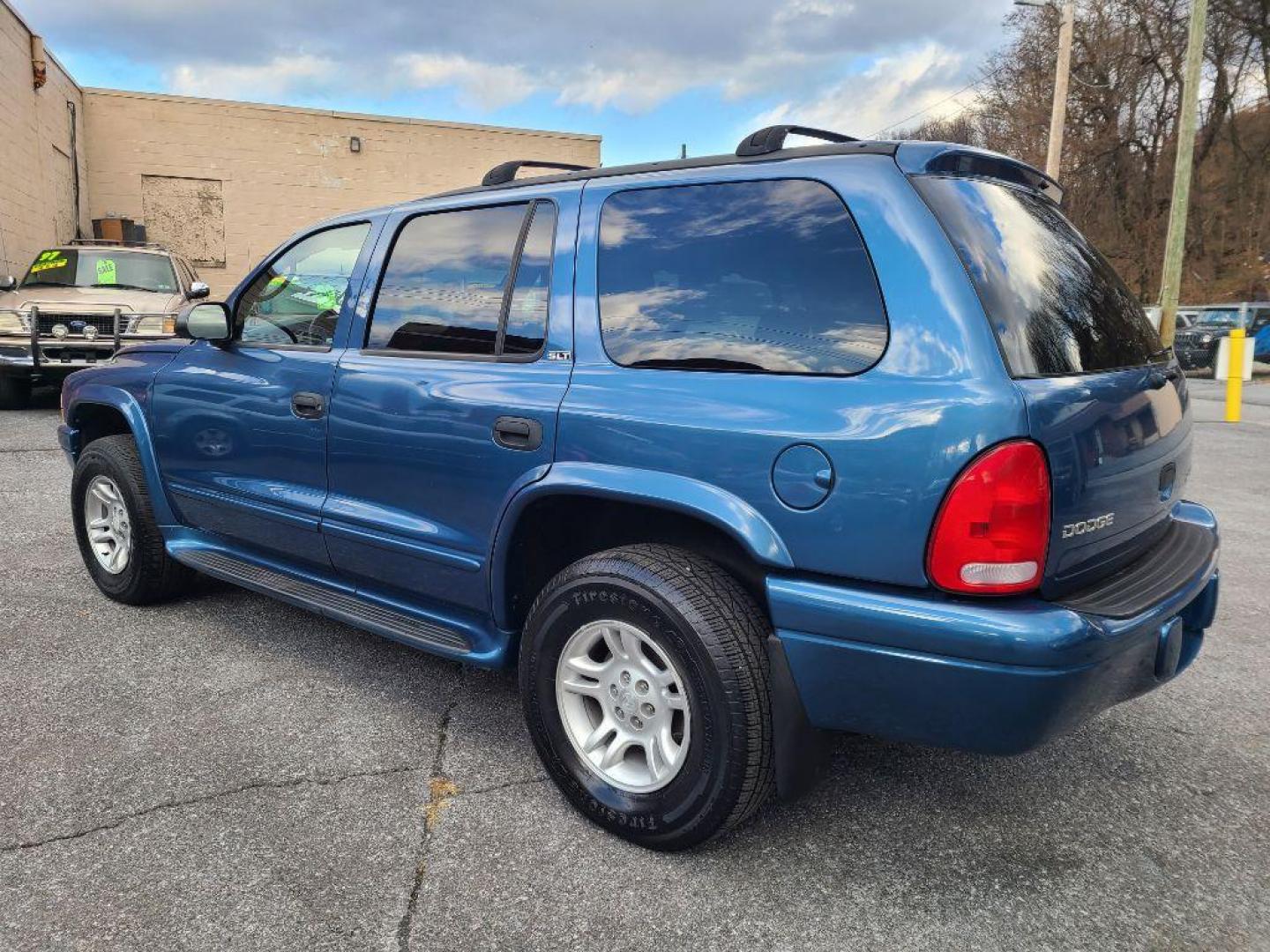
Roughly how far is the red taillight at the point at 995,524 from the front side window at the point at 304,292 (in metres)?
2.23

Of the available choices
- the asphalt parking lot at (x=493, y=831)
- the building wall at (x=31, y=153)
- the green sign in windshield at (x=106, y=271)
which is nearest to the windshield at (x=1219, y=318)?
the asphalt parking lot at (x=493, y=831)

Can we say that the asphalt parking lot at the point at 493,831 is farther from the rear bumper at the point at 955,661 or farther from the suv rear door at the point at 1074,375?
the suv rear door at the point at 1074,375

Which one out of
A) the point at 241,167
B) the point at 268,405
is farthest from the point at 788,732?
the point at 241,167

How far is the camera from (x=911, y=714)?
6.95 ft

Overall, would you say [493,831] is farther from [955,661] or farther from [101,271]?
[101,271]

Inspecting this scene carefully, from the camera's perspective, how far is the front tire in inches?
87.9

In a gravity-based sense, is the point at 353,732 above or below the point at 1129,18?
below

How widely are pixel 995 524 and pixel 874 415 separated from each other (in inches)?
13.4

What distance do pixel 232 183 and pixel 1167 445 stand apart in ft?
72.1

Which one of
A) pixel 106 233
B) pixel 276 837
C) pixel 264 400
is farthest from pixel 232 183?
pixel 276 837

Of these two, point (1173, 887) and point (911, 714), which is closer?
point (911, 714)

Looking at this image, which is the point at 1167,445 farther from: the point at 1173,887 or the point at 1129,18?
the point at 1129,18

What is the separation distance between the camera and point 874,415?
2.10 m

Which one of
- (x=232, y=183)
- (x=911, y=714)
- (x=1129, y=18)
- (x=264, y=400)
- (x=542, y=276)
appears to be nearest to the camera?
(x=911, y=714)
